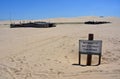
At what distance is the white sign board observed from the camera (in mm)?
9352

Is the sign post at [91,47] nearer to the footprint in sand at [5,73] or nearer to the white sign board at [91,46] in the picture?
the white sign board at [91,46]

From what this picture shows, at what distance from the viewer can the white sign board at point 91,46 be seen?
935cm

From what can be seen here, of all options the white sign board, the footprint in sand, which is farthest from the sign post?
the footprint in sand

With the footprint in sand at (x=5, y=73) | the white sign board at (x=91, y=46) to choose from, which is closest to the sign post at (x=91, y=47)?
the white sign board at (x=91, y=46)

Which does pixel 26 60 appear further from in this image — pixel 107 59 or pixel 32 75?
pixel 107 59

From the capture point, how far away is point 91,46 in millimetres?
9422

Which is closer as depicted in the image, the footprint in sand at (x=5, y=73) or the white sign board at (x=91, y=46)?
the footprint in sand at (x=5, y=73)

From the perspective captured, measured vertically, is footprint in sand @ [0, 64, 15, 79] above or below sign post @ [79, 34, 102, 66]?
below

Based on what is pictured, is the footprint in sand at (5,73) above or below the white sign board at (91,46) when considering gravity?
below

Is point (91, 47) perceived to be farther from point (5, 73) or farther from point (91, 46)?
point (5, 73)

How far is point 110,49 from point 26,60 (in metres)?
4.75

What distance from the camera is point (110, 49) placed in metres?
12.7

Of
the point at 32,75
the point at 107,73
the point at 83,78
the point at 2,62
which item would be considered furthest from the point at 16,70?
the point at 107,73

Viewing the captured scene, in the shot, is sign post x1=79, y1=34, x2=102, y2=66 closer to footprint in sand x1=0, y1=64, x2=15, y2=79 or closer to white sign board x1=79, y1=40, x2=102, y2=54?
white sign board x1=79, y1=40, x2=102, y2=54
